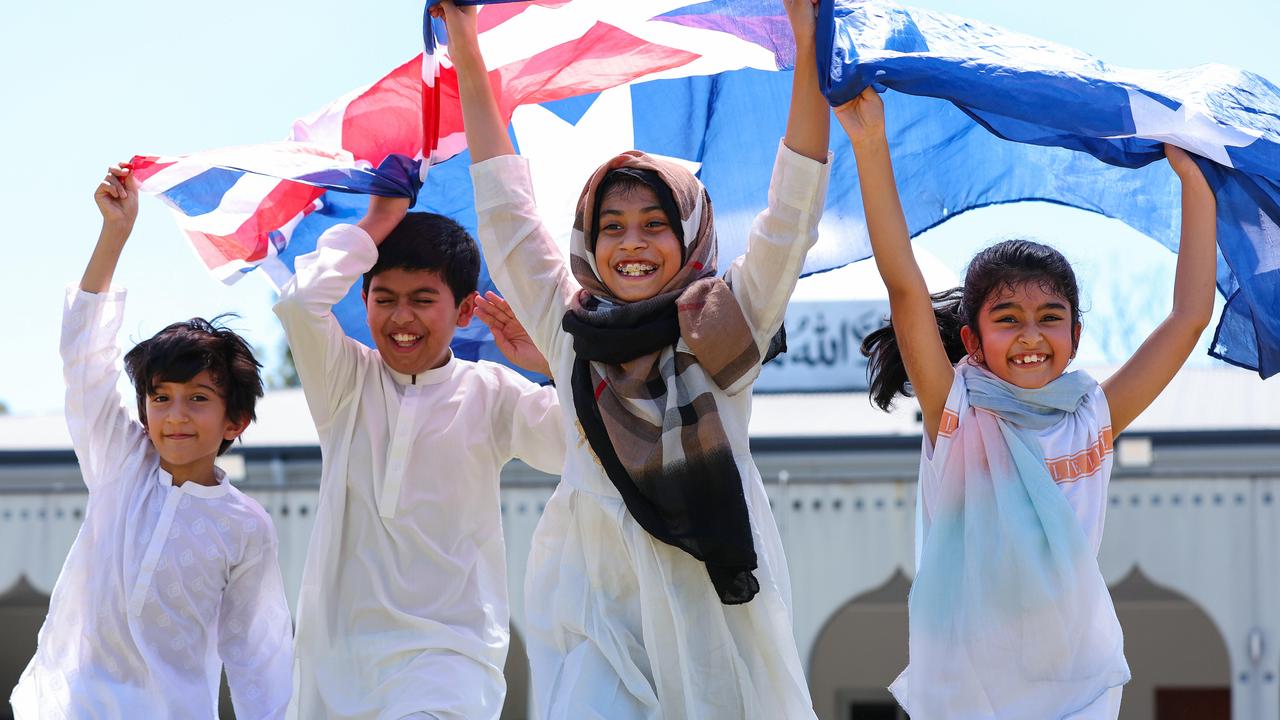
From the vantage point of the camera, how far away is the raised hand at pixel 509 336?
176 inches

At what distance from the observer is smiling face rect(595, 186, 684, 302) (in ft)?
11.9

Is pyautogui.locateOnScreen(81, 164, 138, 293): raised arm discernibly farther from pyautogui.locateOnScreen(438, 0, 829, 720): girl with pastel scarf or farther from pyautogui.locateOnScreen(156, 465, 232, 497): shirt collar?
pyautogui.locateOnScreen(438, 0, 829, 720): girl with pastel scarf

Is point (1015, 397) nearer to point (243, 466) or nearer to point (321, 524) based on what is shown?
point (321, 524)

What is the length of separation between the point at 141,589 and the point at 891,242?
86.8 inches

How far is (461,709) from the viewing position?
4.11m

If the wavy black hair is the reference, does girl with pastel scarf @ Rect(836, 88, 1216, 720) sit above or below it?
below

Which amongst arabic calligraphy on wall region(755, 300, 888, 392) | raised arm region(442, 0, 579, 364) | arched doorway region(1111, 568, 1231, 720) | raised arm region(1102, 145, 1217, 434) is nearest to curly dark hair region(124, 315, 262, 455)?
raised arm region(442, 0, 579, 364)

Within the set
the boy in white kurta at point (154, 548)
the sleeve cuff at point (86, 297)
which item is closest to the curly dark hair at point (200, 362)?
the boy in white kurta at point (154, 548)

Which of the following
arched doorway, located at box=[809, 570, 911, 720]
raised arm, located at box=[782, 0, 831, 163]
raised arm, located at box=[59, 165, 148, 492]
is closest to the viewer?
raised arm, located at box=[782, 0, 831, 163]

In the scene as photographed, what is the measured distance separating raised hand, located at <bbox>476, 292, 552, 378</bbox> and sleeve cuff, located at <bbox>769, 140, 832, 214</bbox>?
1.15 meters

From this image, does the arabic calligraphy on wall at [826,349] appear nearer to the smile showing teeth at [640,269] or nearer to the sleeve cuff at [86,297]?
the sleeve cuff at [86,297]

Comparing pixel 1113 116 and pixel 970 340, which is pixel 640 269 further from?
pixel 1113 116

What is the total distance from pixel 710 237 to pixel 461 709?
4.55ft

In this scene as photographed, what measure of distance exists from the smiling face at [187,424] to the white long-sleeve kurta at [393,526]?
1.49 ft
